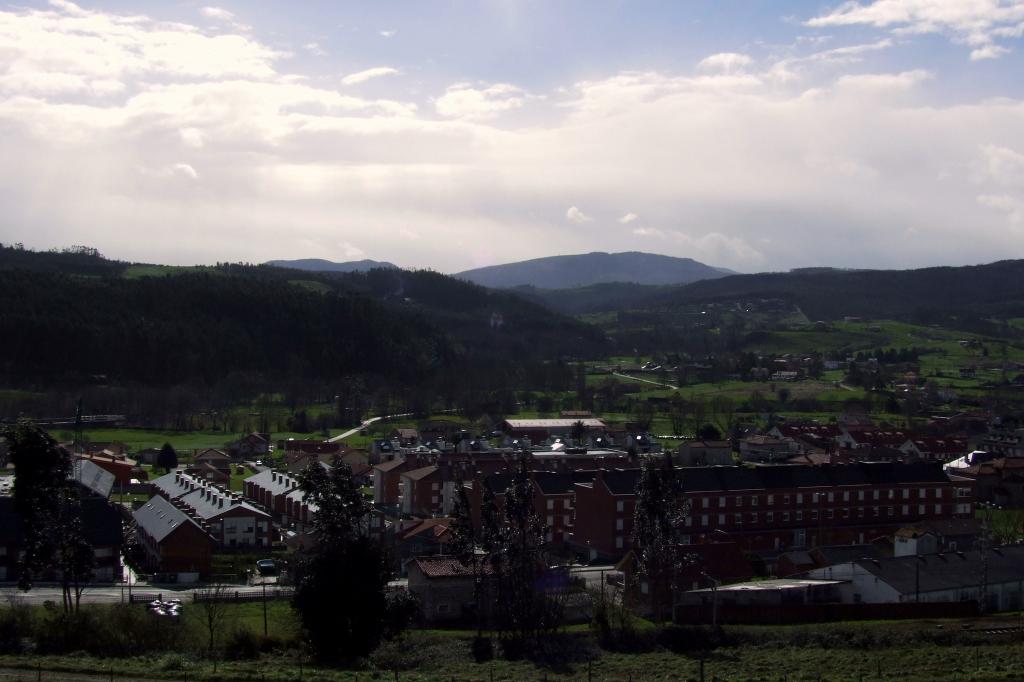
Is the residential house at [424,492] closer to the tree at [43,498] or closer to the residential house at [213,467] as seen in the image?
the residential house at [213,467]

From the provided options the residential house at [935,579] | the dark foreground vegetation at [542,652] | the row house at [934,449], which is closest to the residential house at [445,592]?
the dark foreground vegetation at [542,652]

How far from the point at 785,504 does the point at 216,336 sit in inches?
3452

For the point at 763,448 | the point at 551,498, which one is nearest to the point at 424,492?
the point at 551,498

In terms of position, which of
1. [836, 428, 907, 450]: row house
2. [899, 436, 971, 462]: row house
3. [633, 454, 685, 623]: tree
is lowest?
[899, 436, 971, 462]: row house

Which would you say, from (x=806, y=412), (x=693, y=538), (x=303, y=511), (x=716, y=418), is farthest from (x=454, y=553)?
(x=806, y=412)

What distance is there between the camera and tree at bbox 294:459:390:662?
77.8 feet

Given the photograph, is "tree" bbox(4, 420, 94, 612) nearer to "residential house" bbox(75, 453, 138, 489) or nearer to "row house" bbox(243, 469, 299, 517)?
"row house" bbox(243, 469, 299, 517)

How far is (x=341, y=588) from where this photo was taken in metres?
23.7

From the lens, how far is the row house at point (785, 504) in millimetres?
40312

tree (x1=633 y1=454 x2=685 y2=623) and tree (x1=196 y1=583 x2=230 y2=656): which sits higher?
tree (x1=633 y1=454 x2=685 y2=623)

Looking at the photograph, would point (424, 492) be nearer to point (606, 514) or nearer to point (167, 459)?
point (606, 514)

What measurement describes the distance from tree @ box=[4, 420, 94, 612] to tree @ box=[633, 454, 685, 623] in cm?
1458

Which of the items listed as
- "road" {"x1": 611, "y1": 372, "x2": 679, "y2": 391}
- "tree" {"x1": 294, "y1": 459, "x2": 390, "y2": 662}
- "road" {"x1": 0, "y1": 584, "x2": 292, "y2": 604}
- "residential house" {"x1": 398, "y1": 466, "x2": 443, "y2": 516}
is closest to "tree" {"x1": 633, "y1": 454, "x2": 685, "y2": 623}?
→ "tree" {"x1": 294, "y1": 459, "x2": 390, "y2": 662}

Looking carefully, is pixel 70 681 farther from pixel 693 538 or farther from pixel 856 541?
pixel 856 541
